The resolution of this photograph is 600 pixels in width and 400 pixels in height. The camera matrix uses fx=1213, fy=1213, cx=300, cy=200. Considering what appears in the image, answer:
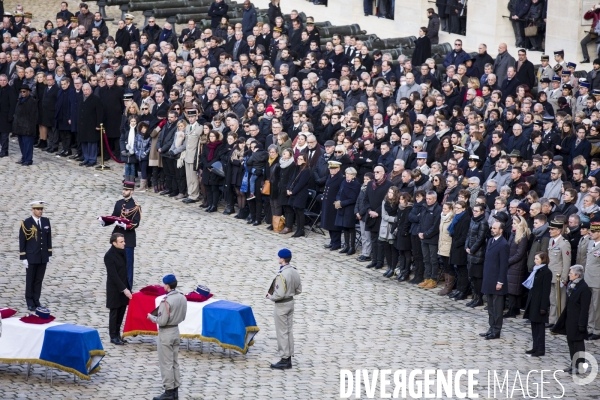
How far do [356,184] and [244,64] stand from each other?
772cm

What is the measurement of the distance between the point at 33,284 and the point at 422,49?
14.6m

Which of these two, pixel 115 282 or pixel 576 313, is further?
pixel 115 282

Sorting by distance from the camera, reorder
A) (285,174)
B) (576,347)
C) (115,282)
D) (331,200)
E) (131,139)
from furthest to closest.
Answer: (131,139) < (285,174) < (331,200) < (115,282) < (576,347)

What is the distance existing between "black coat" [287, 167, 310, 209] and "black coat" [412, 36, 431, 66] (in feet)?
26.6

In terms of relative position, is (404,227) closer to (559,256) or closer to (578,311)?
(559,256)

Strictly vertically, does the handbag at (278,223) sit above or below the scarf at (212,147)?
below

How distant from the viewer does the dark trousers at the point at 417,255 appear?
2062cm

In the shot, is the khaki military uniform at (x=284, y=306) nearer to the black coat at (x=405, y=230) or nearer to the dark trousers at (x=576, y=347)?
the dark trousers at (x=576, y=347)

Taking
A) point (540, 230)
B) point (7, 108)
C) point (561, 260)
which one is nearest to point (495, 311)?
point (561, 260)

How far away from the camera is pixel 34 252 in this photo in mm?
18391

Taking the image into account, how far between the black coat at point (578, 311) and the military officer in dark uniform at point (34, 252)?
Result: 7.80m

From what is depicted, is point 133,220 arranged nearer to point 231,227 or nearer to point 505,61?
point 231,227

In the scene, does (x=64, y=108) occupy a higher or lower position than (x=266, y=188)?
higher

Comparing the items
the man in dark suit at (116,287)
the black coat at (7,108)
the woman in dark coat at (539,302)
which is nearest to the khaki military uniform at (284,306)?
the man in dark suit at (116,287)
